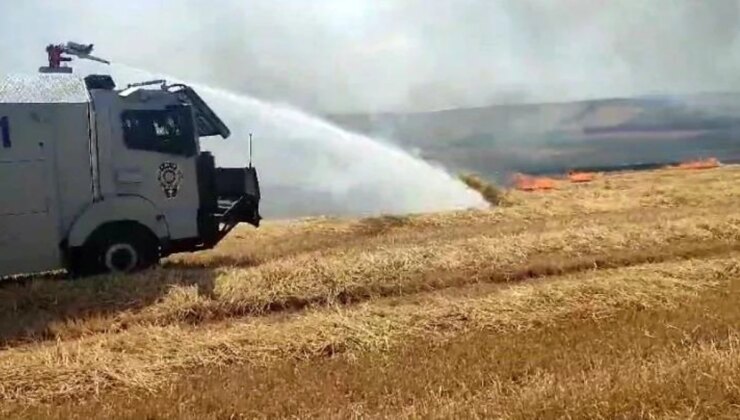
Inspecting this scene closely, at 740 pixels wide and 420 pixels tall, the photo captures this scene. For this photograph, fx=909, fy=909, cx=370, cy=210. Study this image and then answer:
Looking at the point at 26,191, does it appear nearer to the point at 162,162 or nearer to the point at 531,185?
the point at 162,162

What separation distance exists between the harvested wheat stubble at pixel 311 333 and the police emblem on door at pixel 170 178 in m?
3.29

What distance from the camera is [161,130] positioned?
41.2ft

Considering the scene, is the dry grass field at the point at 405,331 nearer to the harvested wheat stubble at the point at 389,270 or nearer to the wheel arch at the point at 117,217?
the harvested wheat stubble at the point at 389,270

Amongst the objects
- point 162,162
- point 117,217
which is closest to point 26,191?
point 117,217

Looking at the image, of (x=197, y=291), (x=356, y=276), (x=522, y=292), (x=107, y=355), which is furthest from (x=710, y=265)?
(x=107, y=355)

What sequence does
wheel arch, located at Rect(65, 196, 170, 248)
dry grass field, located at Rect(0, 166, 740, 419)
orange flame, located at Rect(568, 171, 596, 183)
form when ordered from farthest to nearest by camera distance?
1. orange flame, located at Rect(568, 171, 596, 183)
2. wheel arch, located at Rect(65, 196, 170, 248)
3. dry grass field, located at Rect(0, 166, 740, 419)

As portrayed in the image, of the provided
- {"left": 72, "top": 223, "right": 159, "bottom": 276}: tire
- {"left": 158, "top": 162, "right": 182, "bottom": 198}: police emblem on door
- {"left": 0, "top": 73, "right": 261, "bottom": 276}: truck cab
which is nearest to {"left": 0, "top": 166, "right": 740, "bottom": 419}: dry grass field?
{"left": 72, "top": 223, "right": 159, "bottom": 276}: tire

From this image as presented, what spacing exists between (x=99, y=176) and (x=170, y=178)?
3.19 ft

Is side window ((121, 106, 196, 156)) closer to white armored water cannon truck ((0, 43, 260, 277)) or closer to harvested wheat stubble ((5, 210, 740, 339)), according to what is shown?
white armored water cannon truck ((0, 43, 260, 277))

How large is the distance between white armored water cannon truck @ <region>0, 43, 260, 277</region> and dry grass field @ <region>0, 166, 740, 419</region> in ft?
1.77

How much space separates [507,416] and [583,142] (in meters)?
53.4

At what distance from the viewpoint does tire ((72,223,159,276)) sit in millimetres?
A: 12156

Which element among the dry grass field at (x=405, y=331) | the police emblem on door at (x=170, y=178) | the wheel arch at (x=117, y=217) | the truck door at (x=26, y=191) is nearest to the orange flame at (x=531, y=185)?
the dry grass field at (x=405, y=331)

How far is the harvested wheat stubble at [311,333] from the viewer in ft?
25.4
